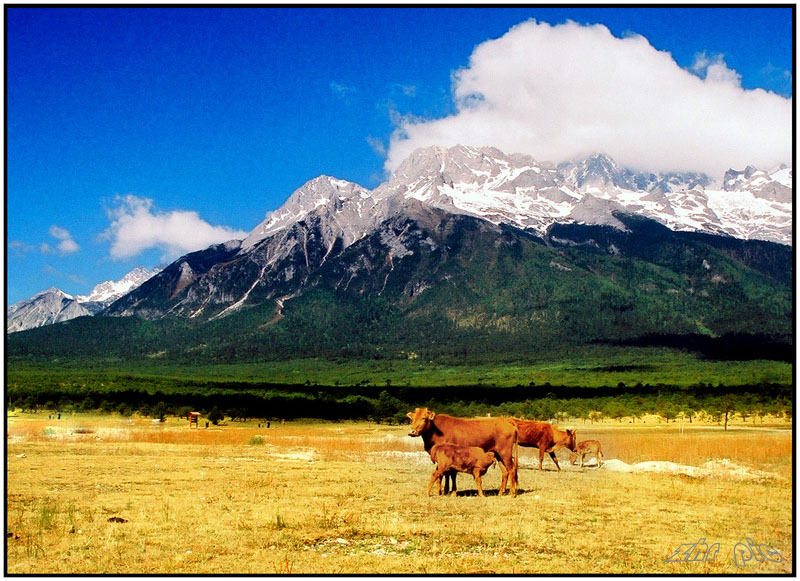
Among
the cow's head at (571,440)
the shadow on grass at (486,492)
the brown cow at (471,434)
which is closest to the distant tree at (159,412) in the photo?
the cow's head at (571,440)

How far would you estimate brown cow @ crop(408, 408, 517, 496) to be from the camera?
79.8 ft

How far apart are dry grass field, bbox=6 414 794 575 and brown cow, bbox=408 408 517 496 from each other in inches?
61.1

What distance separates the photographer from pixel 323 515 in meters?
18.7

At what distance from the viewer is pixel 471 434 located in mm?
24562

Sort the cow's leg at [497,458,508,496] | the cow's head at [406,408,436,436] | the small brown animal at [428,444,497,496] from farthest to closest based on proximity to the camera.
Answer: the cow's head at [406,408,436,436], the cow's leg at [497,458,508,496], the small brown animal at [428,444,497,496]

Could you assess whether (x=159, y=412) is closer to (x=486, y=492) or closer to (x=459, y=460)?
(x=486, y=492)

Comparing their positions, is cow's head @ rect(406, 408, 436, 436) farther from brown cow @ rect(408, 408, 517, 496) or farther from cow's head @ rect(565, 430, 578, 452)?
Result: cow's head @ rect(565, 430, 578, 452)

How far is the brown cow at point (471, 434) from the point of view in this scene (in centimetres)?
2433

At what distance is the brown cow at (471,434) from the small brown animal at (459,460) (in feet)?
3.06

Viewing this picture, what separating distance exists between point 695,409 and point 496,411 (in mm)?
26283

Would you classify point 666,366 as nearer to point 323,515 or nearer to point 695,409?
point 695,409

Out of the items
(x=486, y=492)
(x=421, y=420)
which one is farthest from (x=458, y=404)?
(x=421, y=420)
